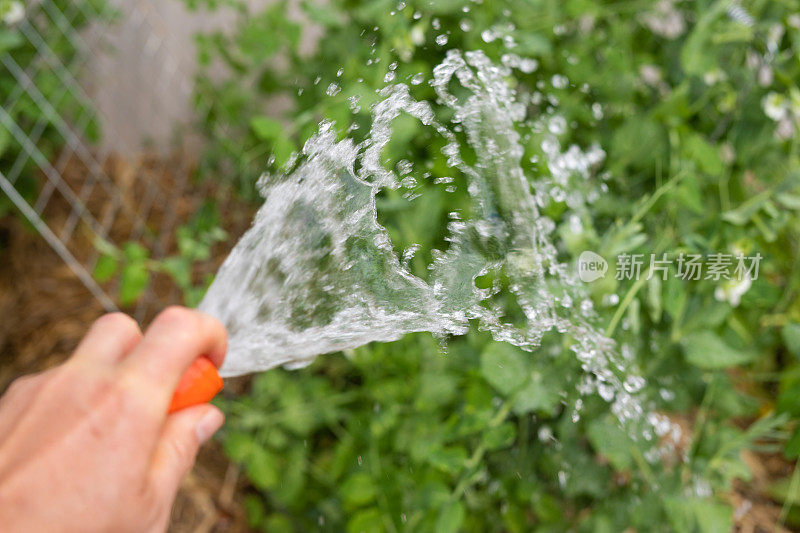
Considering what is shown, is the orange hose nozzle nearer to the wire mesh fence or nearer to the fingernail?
the fingernail

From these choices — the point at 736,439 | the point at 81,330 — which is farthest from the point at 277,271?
the point at 81,330

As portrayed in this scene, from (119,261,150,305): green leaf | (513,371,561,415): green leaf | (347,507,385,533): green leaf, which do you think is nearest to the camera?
(513,371,561,415): green leaf

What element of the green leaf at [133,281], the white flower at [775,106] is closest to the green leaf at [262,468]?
the green leaf at [133,281]

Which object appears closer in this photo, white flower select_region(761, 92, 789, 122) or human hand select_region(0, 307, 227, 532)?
human hand select_region(0, 307, 227, 532)

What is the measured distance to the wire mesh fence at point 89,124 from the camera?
138cm

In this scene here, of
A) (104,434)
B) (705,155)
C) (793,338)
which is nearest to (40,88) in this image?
(104,434)

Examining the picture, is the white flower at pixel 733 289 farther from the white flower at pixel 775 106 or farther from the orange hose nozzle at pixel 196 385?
the orange hose nozzle at pixel 196 385

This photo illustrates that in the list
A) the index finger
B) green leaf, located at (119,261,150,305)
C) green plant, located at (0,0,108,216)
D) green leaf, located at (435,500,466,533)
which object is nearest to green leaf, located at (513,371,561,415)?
green leaf, located at (435,500,466,533)

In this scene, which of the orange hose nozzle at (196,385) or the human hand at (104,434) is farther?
the orange hose nozzle at (196,385)

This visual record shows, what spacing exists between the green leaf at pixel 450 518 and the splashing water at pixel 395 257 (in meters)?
0.21

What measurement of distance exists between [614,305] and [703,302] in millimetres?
171

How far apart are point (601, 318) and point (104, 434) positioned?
52cm

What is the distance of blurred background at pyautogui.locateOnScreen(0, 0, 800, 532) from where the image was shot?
0.72m

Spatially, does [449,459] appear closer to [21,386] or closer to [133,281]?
[21,386]
